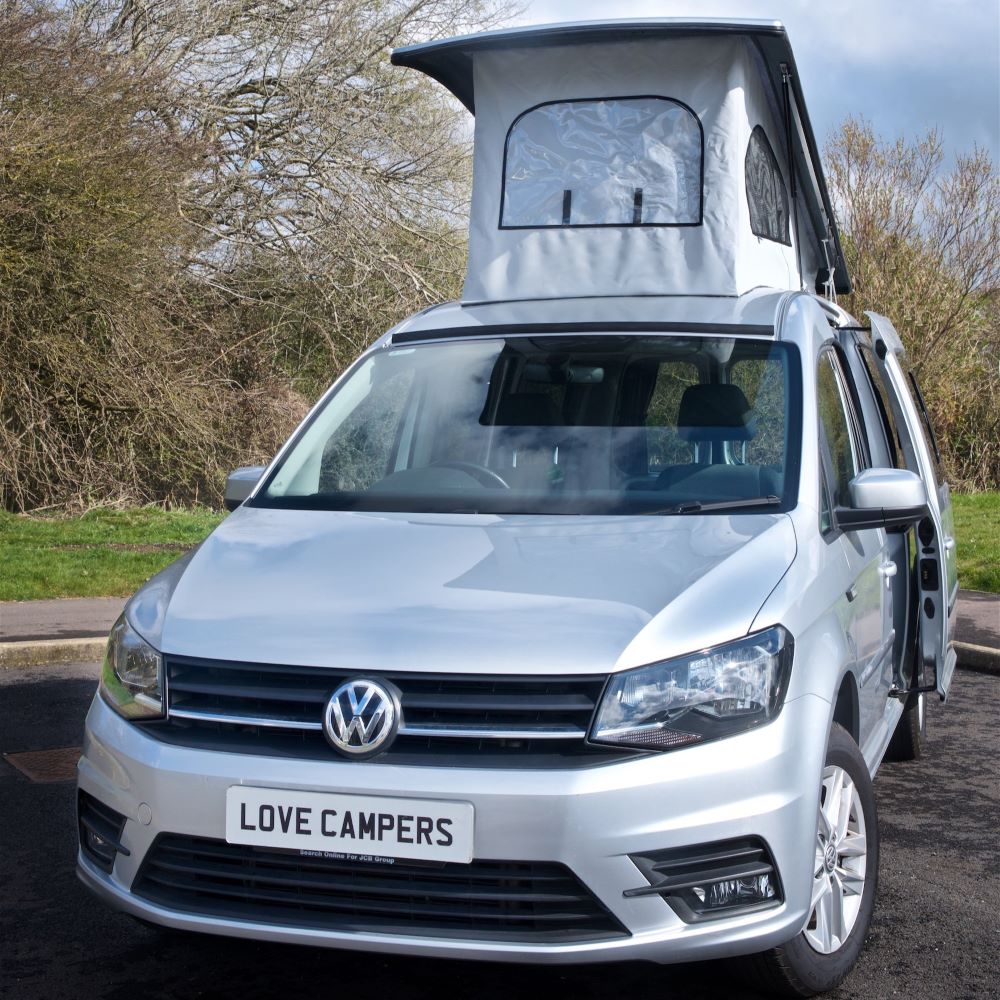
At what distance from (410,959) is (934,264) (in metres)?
20.3

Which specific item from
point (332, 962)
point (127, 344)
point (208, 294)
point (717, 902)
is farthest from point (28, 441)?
point (717, 902)

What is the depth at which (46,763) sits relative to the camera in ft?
20.2

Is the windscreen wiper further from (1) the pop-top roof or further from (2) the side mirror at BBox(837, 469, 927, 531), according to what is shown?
(1) the pop-top roof

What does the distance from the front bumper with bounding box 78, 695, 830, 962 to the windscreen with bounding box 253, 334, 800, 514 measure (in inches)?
41.0

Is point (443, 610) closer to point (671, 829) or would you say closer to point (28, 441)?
point (671, 829)

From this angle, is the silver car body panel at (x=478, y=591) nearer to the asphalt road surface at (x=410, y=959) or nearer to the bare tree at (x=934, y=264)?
the asphalt road surface at (x=410, y=959)

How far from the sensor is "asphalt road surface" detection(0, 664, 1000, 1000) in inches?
144

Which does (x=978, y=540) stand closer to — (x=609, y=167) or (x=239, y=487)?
(x=609, y=167)

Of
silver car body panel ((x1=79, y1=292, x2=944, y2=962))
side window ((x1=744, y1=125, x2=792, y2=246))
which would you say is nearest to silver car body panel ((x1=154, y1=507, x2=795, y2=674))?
silver car body panel ((x1=79, y1=292, x2=944, y2=962))

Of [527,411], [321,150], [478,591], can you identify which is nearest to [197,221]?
[321,150]

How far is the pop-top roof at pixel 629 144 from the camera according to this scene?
17.9ft

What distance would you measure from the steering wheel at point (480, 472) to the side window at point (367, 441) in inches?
8.9

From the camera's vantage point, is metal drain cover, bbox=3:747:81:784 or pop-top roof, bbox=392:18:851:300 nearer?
pop-top roof, bbox=392:18:851:300

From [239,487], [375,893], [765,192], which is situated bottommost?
[375,893]
